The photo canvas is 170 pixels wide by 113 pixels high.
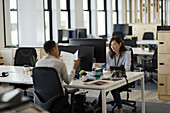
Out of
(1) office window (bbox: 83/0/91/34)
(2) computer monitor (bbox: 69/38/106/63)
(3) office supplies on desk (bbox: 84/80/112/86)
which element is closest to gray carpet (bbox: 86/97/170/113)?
(2) computer monitor (bbox: 69/38/106/63)

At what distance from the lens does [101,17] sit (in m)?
14.2

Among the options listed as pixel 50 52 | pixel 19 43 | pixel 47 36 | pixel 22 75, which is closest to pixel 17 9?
pixel 19 43

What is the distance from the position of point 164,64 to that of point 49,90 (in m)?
3.06

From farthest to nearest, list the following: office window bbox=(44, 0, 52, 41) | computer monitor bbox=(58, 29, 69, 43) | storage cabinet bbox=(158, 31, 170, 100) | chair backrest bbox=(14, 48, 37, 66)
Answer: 1. office window bbox=(44, 0, 52, 41)
2. computer monitor bbox=(58, 29, 69, 43)
3. storage cabinet bbox=(158, 31, 170, 100)
4. chair backrest bbox=(14, 48, 37, 66)

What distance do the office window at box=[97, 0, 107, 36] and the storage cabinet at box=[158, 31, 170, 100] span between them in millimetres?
7817

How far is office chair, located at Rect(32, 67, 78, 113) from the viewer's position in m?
3.77

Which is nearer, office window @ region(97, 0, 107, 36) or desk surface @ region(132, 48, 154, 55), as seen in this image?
desk surface @ region(132, 48, 154, 55)

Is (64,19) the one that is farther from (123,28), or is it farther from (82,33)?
(123,28)

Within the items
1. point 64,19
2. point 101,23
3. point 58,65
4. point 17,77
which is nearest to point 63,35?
point 64,19

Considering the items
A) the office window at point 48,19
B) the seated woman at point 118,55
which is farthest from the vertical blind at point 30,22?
the seated woman at point 118,55

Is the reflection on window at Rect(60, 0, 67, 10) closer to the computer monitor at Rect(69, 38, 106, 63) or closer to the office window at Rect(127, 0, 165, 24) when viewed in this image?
the office window at Rect(127, 0, 165, 24)

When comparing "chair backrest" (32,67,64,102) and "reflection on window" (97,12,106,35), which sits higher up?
"reflection on window" (97,12,106,35)

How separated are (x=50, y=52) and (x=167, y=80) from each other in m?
2.96

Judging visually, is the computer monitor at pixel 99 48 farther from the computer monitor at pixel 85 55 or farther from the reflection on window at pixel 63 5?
the reflection on window at pixel 63 5
